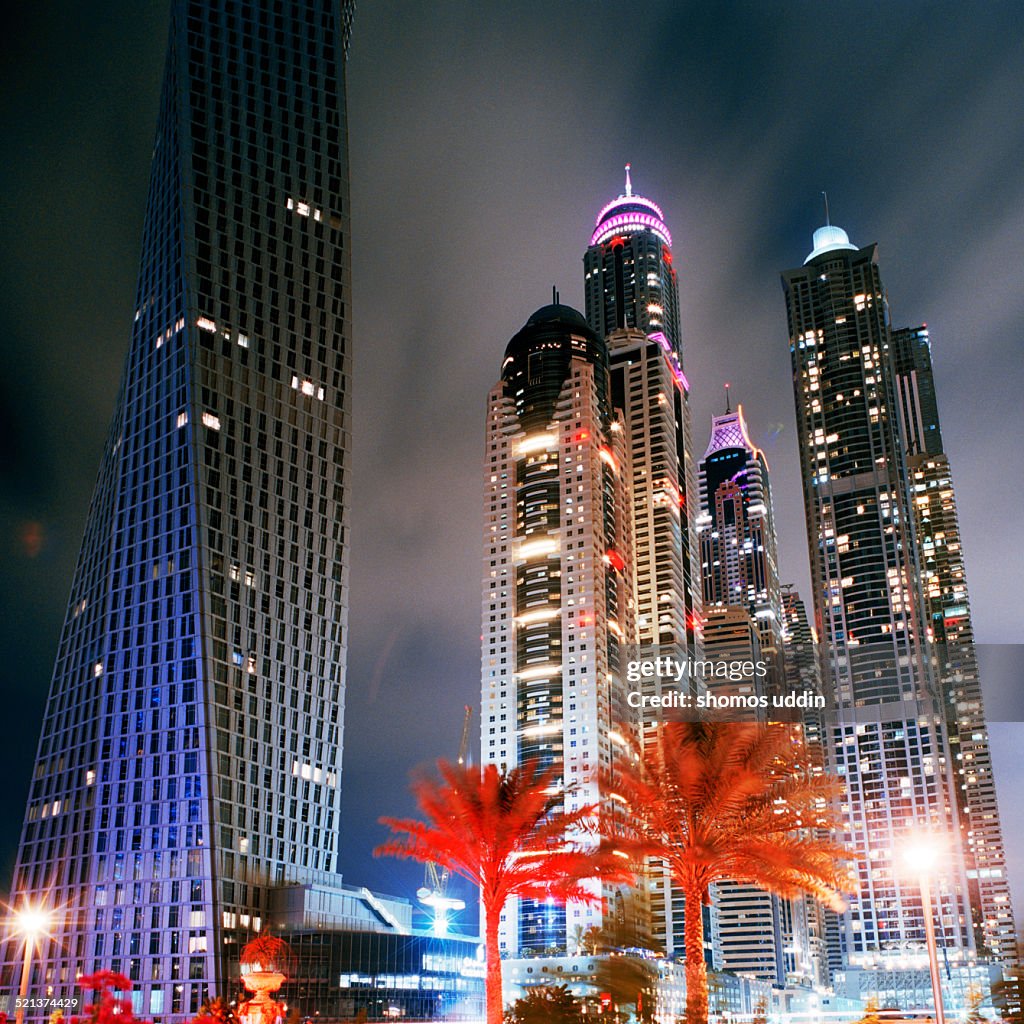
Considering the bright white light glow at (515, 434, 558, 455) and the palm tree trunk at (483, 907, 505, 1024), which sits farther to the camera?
the bright white light glow at (515, 434, 558, 455)

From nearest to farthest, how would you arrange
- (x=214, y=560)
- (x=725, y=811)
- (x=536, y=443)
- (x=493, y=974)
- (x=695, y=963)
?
(x=725, y=811)
(x=695, y=963)
(x=493, y=974)
(x=214, y=560)
(x=536, y=443)

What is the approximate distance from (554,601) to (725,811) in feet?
472

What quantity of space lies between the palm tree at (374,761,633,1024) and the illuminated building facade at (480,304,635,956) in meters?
121

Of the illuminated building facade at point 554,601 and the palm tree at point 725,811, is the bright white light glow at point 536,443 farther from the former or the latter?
the palm tree at point 725,811

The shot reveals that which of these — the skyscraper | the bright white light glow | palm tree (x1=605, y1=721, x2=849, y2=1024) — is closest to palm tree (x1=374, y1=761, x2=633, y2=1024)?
palm tree (x1=605, y1=721, x2=849, y2=1024)

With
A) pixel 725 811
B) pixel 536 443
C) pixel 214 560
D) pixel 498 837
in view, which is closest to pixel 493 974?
pixel 498 837

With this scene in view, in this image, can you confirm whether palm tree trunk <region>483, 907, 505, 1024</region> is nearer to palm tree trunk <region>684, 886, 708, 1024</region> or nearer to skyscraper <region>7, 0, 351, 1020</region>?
palm tree trunk <region>684, 886, 708, 1024</region>

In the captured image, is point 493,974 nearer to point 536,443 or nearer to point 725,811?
point 725,811

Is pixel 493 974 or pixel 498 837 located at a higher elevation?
pixel 498 837

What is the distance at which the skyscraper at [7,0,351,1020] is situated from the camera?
93.8 metres

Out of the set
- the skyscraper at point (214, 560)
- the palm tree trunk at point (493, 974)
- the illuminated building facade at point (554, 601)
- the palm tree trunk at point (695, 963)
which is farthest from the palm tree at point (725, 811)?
the illuminated building facade at point (554, 601)

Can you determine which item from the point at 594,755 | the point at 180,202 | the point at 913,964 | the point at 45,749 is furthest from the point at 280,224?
the point at 913,964

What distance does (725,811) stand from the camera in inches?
1382

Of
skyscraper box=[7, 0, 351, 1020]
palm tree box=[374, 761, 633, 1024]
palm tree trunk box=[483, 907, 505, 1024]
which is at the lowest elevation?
palm tree trunk box=[483, 907, 505, 1024]
